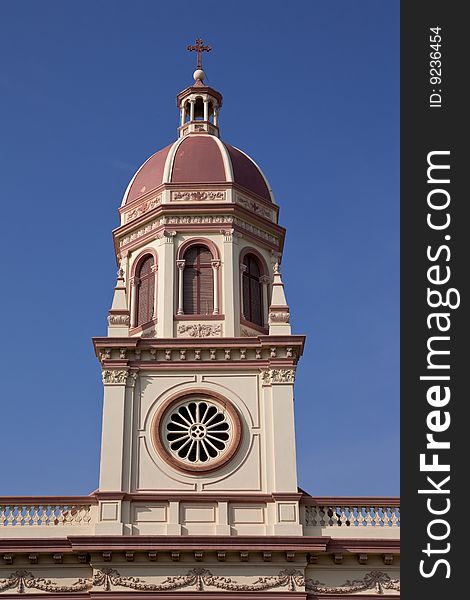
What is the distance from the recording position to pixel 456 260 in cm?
1694

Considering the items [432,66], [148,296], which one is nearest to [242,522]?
[148,296]

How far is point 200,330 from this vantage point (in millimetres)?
26672

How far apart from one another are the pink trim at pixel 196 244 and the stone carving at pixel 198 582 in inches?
353

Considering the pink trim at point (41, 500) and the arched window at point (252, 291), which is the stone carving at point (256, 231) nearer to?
the arched window at point (252, 291)

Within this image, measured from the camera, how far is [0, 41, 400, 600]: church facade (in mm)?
23078

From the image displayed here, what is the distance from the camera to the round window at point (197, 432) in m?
24.8

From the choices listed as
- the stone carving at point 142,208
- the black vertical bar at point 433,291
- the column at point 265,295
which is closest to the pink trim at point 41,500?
the column at point 265,295

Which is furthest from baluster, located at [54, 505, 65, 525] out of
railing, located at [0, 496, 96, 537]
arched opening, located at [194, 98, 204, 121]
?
arched opening, located at [194, 98, 204, 121]

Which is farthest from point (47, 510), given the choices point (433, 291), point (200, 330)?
point (433, 291)

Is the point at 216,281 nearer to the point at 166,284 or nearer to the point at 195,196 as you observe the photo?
the point at 166,284

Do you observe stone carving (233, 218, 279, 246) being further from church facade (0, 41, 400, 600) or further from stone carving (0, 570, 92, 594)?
stone carving (0, 570, 92, 594)

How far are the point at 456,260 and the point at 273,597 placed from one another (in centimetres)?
991

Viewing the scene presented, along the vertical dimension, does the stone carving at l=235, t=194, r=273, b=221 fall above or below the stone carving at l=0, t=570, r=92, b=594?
above

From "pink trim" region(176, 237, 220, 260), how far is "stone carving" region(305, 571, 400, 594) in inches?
373
